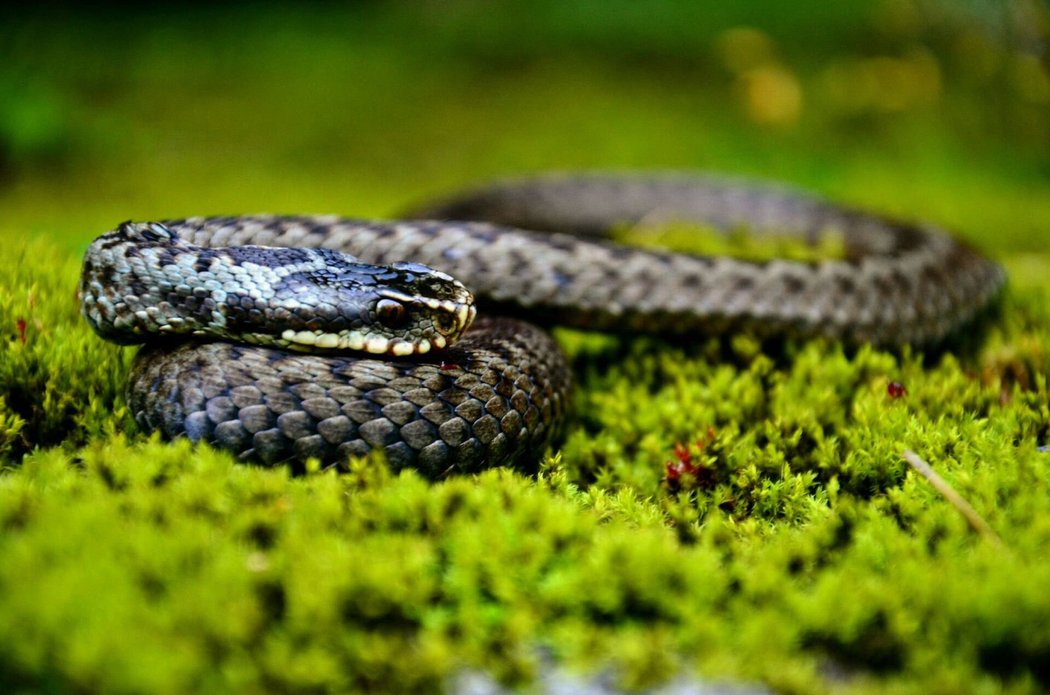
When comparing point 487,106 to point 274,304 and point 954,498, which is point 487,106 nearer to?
point 274,304

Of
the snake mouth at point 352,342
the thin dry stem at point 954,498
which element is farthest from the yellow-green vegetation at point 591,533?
the snake mouth at point 352,342

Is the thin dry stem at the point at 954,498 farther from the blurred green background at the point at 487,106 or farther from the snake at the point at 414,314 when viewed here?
the blurred green background at the point at 487,106

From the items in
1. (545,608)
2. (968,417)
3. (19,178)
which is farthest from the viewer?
(19,178)

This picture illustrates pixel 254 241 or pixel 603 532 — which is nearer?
pixel 603 532

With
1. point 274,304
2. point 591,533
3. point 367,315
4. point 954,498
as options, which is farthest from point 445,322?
point 954,498

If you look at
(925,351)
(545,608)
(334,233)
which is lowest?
(925,351)

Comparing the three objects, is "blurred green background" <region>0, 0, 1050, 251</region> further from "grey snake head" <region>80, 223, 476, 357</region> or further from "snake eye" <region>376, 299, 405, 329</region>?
"snake eye" <region>376, 299, 405, 329</region>

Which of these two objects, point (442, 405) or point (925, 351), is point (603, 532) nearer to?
point (442, 405)

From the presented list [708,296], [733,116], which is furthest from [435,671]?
[733,116]
